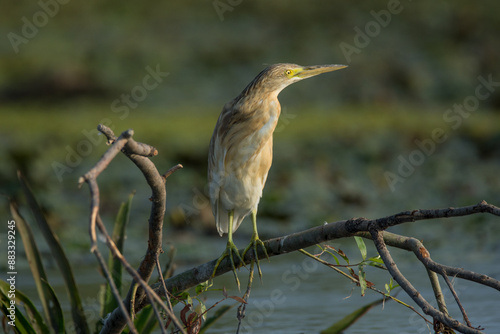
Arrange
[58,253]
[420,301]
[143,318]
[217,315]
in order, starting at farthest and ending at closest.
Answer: [58,253] → [143,318] → [217,315] → [420,301]

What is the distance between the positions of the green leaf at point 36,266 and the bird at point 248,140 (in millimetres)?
674

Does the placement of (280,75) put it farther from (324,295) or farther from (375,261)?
(324,295)

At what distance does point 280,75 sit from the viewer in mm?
2756

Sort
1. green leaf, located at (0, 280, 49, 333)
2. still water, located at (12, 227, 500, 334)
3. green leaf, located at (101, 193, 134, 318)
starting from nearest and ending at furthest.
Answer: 1. green leaf, located at (0, 280, 49, 333)
2. green leaf, located at (101, 193, 134, 318)
3. still water, located at (12, 227, 500, 334)

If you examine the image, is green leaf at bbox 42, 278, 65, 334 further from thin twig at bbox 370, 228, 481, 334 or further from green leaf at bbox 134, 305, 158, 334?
thin twig at bbox 370, 228, 481, 334

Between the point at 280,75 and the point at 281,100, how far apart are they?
758 centimetres

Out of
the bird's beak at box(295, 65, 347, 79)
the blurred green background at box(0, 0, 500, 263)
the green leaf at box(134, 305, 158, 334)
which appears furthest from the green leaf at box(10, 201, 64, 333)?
the blurred green background at box(0, 0, 500, 263)

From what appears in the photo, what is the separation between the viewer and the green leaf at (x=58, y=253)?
2.68 m

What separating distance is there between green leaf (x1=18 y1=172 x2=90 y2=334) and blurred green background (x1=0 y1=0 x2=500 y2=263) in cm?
239

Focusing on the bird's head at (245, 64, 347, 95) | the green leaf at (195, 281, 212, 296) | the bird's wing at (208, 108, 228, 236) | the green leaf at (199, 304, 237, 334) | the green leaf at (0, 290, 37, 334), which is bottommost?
the green leaf at (0, 290, 37, 334)

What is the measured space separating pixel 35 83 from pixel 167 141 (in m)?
3.83

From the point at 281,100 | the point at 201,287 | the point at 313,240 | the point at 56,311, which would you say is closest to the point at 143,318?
the point at 201,287

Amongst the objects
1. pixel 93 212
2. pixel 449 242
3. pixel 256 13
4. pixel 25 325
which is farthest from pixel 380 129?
pixel 93 212

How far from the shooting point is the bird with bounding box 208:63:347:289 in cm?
276
